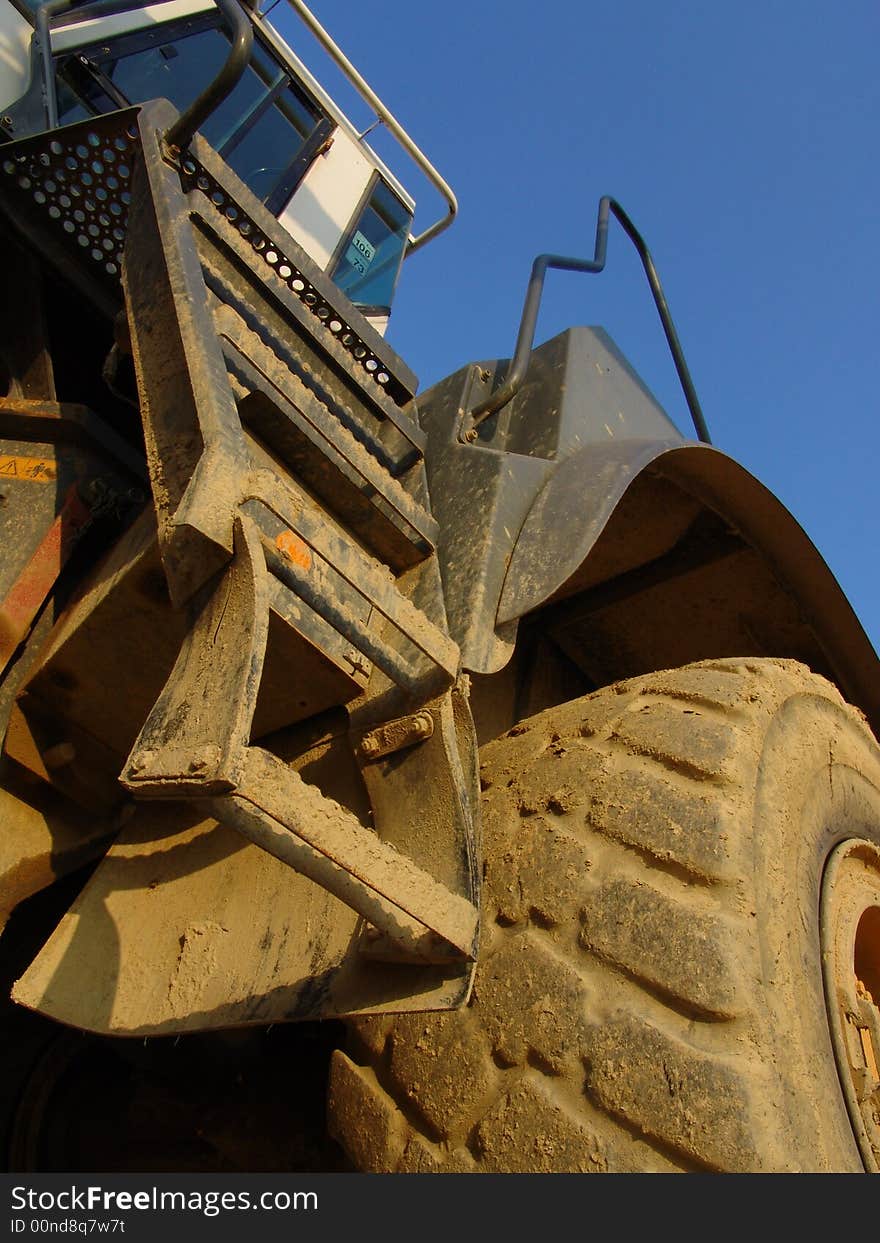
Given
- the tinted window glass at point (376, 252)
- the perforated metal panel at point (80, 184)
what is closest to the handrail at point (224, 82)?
the perforated metal panel at point (80, 184)

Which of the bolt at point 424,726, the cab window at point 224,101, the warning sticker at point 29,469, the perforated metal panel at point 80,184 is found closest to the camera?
the bolt at point 424,726

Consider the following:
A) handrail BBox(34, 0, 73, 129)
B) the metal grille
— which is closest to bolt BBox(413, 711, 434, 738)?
the metal grille

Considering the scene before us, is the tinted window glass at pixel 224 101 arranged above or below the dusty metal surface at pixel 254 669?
above

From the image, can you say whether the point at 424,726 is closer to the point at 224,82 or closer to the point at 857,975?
the point at 857,975

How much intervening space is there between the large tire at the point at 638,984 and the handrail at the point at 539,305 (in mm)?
671

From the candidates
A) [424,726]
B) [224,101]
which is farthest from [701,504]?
[224,101]

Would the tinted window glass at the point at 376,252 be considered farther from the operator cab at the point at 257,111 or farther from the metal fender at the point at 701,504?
the metal fender at the point at 701,504

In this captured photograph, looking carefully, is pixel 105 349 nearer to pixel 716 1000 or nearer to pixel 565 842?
pixel 565 842

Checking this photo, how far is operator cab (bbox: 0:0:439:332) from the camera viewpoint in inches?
106

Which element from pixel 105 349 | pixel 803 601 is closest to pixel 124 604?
pixel 105 349

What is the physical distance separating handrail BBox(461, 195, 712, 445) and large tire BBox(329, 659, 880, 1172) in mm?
671

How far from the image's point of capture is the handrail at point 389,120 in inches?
151
